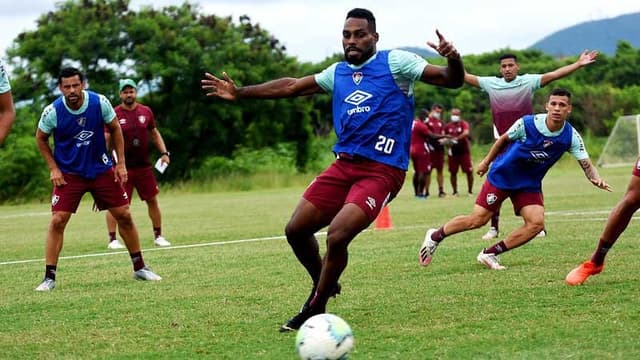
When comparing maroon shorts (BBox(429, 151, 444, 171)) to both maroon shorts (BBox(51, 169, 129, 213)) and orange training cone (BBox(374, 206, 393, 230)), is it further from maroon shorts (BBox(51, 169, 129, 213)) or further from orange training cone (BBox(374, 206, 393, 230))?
maroon shorts (BBox(51, 169, 129, 213))

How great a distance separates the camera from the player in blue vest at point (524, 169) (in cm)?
1122

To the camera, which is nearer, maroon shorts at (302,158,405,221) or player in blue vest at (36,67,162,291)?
maroon shorts at (302,158,405,221)

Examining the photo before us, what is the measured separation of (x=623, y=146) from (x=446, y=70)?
4019 centimetres

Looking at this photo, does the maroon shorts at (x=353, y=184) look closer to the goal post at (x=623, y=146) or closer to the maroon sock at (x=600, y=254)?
the maroon sock at (x=600, y=254)

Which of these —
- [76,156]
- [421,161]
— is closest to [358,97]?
[76,156]

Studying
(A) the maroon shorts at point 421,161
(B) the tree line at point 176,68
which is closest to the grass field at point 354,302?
(A) the maroon shorts at point 421,161

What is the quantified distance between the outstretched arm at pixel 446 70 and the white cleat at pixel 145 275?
473 cm

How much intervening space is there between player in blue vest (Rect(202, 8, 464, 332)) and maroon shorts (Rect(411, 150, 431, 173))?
65.7 ft

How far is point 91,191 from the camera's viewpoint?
38.1 feet

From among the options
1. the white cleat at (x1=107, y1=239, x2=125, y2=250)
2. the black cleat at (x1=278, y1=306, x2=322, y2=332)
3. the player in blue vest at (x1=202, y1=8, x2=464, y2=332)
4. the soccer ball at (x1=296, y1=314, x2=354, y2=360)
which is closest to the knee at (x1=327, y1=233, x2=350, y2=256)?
the player in blue vest at (x1=202, y1=8, x2=464, y2=332)

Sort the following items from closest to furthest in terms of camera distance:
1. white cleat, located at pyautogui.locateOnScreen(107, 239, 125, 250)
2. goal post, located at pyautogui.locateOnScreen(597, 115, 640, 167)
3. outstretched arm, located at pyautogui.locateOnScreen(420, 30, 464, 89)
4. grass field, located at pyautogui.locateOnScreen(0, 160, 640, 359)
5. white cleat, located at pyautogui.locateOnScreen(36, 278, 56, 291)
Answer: grass field, located at pyautogui.locateOnScreen(0, 160, 640, 359), outstretched arm, located at pyautogui.locateOnScreen(420, 30, 464, 89), white cleat, located at pyautogui.locateOnScreen(36, 278, 56, 291), white cleat, located at pyautogui.locateOnScreen(107, 239, 125, 250), goal post, located at pyautogui.locateOnScreen(597, 115, 640, 167)

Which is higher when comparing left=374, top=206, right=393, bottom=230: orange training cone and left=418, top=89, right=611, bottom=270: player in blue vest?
left=418, top=89, right=611, bottom=270: player in blue vest

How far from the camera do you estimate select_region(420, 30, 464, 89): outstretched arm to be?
25.3 ft

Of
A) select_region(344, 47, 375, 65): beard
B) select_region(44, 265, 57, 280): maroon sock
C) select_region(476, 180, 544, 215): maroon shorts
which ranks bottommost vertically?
select_region(44, 265, 57, 280): maroon sock
